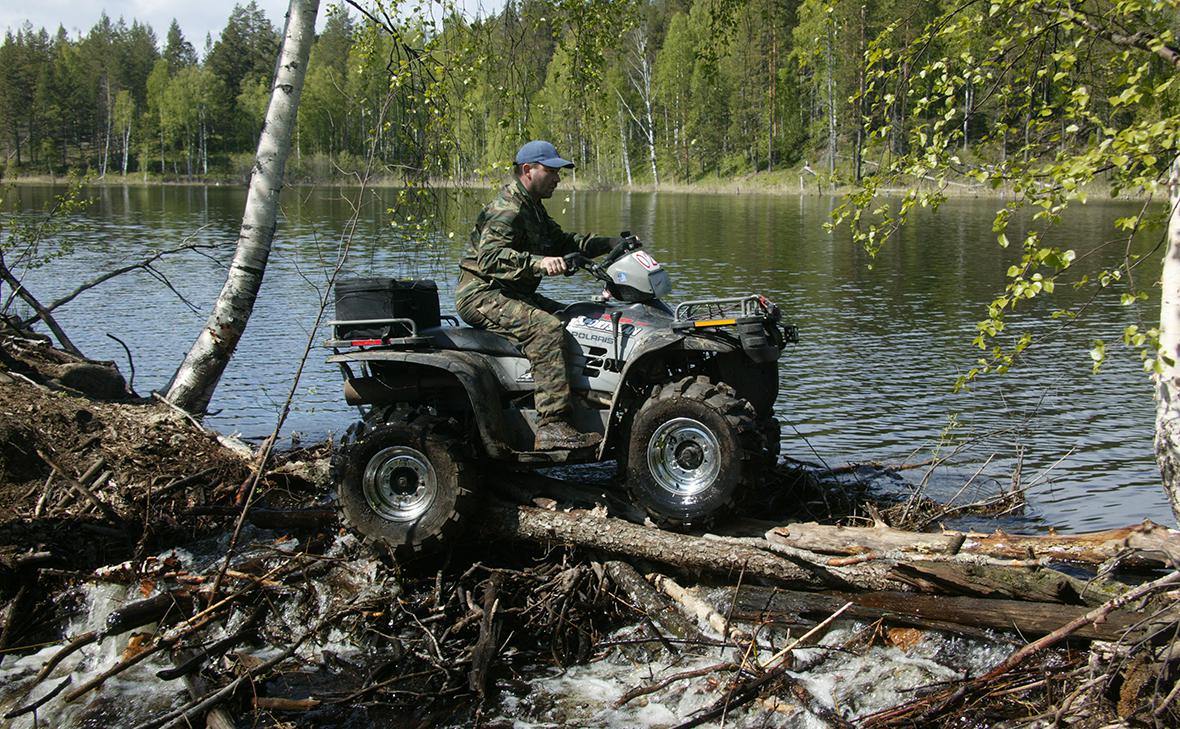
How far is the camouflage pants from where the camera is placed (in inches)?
285

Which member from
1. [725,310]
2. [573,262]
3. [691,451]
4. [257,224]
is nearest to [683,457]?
[691,451]

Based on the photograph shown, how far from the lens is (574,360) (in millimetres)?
7438

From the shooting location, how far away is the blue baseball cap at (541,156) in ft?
24.8

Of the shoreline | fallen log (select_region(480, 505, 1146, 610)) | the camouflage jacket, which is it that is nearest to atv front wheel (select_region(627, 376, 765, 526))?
fallen log (select_region(480, 505, 1146, 610))

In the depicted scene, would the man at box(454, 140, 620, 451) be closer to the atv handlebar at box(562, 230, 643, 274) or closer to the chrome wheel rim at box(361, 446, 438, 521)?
the atv handlebar at box(562, 230, 643, 274)

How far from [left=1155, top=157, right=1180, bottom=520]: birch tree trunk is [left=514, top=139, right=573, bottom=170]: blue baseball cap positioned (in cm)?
394

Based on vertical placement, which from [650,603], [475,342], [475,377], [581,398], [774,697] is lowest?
[774,697]

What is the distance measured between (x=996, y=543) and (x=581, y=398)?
2.94 m

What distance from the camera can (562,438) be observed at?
721cm

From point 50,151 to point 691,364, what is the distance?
108 m

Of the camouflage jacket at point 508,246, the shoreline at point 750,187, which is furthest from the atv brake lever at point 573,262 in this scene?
the shoreline at point 750,187

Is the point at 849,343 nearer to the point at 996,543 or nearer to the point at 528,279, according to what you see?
the point at 528,279

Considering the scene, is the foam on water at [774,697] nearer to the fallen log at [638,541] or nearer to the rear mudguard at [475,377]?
the fallen log at [638,541]

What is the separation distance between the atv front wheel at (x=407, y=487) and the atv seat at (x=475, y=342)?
70 centimetres
